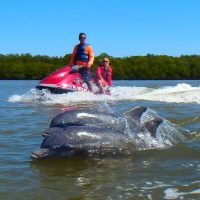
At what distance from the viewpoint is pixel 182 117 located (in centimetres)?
976

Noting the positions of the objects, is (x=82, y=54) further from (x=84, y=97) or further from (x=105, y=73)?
(x=105, y=73)

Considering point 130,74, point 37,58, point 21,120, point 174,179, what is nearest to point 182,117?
point 21,120

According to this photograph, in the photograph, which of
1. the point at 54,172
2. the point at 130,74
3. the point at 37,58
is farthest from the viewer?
the point at 37,58

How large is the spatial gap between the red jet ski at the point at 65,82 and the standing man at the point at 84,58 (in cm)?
12

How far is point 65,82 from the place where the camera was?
14.1 metres

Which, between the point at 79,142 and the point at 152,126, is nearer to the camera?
the point at 79,142

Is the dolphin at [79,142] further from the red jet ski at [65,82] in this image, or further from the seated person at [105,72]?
the seated person at [105,72]

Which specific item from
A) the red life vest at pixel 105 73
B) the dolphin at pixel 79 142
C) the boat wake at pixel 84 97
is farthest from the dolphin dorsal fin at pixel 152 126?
the red life vest at pixel 105 73

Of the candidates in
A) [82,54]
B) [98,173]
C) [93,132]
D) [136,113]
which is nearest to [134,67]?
[82,54]

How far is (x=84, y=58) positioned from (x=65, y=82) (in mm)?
839

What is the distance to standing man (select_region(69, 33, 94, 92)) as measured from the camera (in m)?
14.1

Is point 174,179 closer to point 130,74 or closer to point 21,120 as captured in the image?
point 21,120

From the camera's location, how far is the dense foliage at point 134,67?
47.2 m

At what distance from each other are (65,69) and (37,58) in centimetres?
4068
